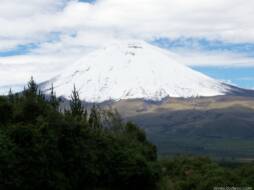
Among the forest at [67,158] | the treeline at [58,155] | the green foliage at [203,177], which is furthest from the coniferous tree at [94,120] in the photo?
the green foliage at [203,177]

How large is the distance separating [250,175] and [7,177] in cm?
4038

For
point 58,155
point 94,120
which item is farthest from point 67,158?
point 94,120

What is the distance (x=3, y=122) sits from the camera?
4888 cm

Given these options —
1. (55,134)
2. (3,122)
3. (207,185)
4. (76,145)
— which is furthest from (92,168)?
(207,185)

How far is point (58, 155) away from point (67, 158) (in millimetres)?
2318

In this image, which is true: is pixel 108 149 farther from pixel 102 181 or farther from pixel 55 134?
pixel 55 134

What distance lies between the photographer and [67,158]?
49125 mm

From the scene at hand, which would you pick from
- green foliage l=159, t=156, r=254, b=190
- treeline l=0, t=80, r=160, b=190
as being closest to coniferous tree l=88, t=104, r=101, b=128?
treeline l=0, t=80, r=160, b=190

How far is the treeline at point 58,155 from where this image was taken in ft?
139

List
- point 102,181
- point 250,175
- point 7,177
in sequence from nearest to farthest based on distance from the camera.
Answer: point 7,177, point 102,181, point 250,175

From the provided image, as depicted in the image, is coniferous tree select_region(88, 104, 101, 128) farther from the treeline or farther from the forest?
the treeline

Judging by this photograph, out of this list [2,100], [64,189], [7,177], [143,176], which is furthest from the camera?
[143,176]

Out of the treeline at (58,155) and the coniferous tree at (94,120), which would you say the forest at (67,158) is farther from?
the coniferous tree at (94,120)

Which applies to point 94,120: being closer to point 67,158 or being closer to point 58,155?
point 67,158
